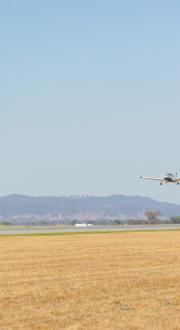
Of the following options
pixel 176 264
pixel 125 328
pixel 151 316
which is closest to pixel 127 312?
pixel 151 316

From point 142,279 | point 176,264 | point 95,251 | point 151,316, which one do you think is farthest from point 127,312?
point 95,251

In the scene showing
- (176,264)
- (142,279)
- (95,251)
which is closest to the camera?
(142,279)

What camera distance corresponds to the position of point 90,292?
2222cm

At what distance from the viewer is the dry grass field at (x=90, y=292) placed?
57.7 feet

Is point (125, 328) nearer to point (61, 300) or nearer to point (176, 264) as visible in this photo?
point (61, 300)

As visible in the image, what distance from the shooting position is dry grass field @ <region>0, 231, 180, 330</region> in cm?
1759

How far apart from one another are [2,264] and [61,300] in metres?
12.0

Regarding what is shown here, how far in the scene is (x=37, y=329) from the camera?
1666 centimetres

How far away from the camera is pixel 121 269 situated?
29438 millimetres

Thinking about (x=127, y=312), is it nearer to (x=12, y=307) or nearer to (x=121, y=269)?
(x=12, y=307)

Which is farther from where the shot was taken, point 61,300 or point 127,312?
point 61,300

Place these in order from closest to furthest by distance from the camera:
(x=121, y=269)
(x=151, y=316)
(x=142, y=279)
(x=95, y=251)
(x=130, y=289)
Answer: (x=151, y=316) < (x=130, y=289) < (x=142, y=279) < (x=121, y=269) < (x=95, y=251)

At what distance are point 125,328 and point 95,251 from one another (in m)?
24.0

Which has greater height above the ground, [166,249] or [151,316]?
[166,249]
